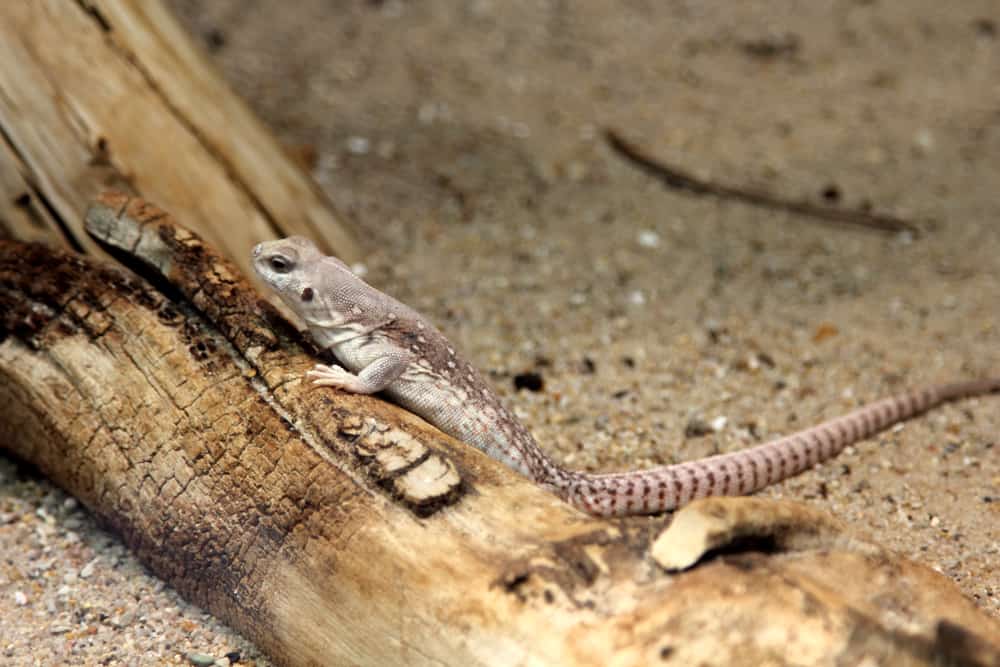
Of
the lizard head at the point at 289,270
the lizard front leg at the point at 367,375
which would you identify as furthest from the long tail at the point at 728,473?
the lizard head at the point at 289,270

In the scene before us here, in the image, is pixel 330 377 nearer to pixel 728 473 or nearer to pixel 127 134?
pixel 728 473

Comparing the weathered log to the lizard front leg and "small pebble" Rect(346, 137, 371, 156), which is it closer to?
the lizard front leg

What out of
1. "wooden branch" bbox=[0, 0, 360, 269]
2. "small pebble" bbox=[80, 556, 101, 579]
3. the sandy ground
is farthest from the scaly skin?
"wooden branch" bbox=[0, 0, 360, 269]

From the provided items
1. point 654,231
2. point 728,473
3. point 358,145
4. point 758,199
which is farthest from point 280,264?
point 758,199

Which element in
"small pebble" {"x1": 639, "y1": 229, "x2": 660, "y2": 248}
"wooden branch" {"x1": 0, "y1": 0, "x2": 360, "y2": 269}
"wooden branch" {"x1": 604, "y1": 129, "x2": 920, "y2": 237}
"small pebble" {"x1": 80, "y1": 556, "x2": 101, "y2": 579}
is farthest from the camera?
"wooden branch" {"x1": 604, "y1": 129, "x2": 920, "y2": 237}

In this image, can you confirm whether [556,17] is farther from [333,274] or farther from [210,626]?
[210,626]

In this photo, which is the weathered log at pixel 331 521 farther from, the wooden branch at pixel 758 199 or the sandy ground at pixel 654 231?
the wooden branch at pixel 758 199
